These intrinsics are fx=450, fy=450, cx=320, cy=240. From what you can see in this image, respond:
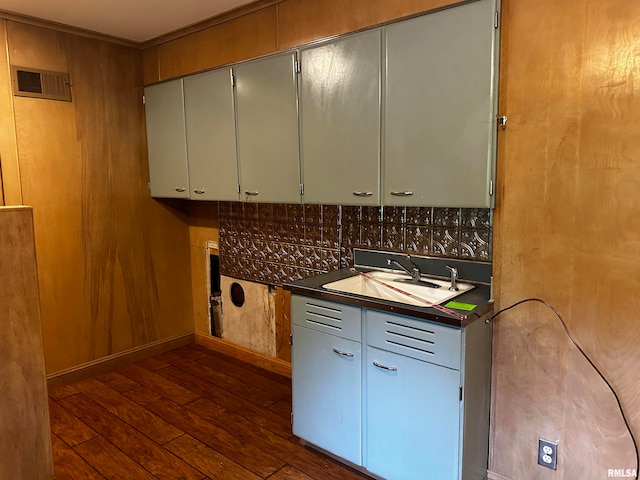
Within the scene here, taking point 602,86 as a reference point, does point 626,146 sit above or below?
below

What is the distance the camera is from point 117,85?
339 centimetres

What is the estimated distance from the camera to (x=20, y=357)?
6.47 feet

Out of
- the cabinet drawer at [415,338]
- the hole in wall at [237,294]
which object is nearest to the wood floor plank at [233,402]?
the hole in wall at [237,294]

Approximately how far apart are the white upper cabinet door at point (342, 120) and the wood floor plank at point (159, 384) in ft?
5.34

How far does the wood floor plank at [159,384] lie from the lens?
3.05 metres

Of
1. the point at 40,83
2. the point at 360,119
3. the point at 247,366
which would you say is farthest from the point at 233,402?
the point at 40,83

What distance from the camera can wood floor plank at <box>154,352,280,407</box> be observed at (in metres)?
3.01

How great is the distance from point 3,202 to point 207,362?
182 cm

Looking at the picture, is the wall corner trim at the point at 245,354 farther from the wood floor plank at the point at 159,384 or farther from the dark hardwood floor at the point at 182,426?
the wood floor plank at the point at 159,384

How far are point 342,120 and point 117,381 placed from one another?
2.52 meters

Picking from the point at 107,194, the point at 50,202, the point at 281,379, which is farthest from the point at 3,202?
the point at 281,379

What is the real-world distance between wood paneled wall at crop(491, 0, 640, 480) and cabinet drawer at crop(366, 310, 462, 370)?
0.35m

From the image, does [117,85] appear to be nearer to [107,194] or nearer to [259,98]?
[107,194]

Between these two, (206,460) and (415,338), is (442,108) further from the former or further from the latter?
(206,460)
